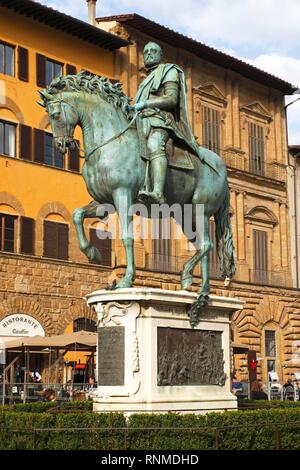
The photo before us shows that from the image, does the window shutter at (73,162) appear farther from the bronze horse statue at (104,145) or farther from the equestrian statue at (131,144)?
the bronze horse statue at (104,145)

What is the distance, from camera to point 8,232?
29.7 metres

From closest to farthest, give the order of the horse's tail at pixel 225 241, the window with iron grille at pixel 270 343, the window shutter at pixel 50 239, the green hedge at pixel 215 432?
the green hedge at pixel 215 432
the horse's tail at pixel 225 241
the window shutter at pixel 50 239
the window with iron grille at pixel 270 343

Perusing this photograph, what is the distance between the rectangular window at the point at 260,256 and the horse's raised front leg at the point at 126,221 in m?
30.1

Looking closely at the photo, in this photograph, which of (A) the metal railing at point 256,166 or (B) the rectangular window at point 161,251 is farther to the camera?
(A) the metal railing at point 256,166

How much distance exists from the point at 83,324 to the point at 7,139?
7183 mm

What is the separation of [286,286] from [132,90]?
521 inches

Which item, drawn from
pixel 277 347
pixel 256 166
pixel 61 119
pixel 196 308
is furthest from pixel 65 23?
pixel 196 308

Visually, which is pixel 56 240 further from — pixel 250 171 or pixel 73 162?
pixel 250 171

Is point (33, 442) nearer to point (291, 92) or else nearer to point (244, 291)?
point (244, 291)

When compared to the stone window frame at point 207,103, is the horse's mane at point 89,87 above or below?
below

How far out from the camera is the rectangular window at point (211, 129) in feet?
130

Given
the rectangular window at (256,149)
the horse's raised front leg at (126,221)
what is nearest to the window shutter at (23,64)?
the rectangular window at (256,149)

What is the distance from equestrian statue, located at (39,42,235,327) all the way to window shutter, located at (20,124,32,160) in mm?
18835

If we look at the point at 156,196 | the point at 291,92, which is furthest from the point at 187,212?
the point at 291,92
